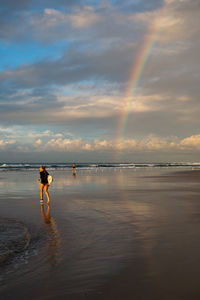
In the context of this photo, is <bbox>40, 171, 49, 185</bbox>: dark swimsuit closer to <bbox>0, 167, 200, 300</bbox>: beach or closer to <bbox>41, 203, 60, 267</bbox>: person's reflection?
<bbox>41, 203, 60, 267</bbox>: person's reflection

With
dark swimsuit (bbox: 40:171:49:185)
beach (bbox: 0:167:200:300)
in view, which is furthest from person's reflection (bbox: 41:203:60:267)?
dark swimsuit (bbox: 40:171:49:185)

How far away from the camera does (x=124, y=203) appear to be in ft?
50.3

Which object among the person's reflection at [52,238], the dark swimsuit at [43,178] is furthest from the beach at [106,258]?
the dark swimsuit at [43,178]

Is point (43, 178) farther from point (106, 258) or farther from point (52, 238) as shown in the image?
point (106, 258)

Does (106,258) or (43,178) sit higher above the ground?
(43,178)

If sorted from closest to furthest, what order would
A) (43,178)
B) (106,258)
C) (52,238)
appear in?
(106,258), (52,238), (43,178)

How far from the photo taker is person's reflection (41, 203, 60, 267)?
6680 millimetres

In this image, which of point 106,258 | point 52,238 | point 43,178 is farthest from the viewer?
point 43,178

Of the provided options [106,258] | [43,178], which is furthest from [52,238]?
[43,178]

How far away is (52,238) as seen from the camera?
848 centimetres

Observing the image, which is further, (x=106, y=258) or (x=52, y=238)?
(x=52, y=238)

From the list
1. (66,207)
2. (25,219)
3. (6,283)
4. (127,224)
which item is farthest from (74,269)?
(66,207)

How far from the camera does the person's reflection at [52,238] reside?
6.68 metres

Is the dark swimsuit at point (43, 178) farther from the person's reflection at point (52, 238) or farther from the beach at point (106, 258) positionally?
the beach at point (106, 258)
